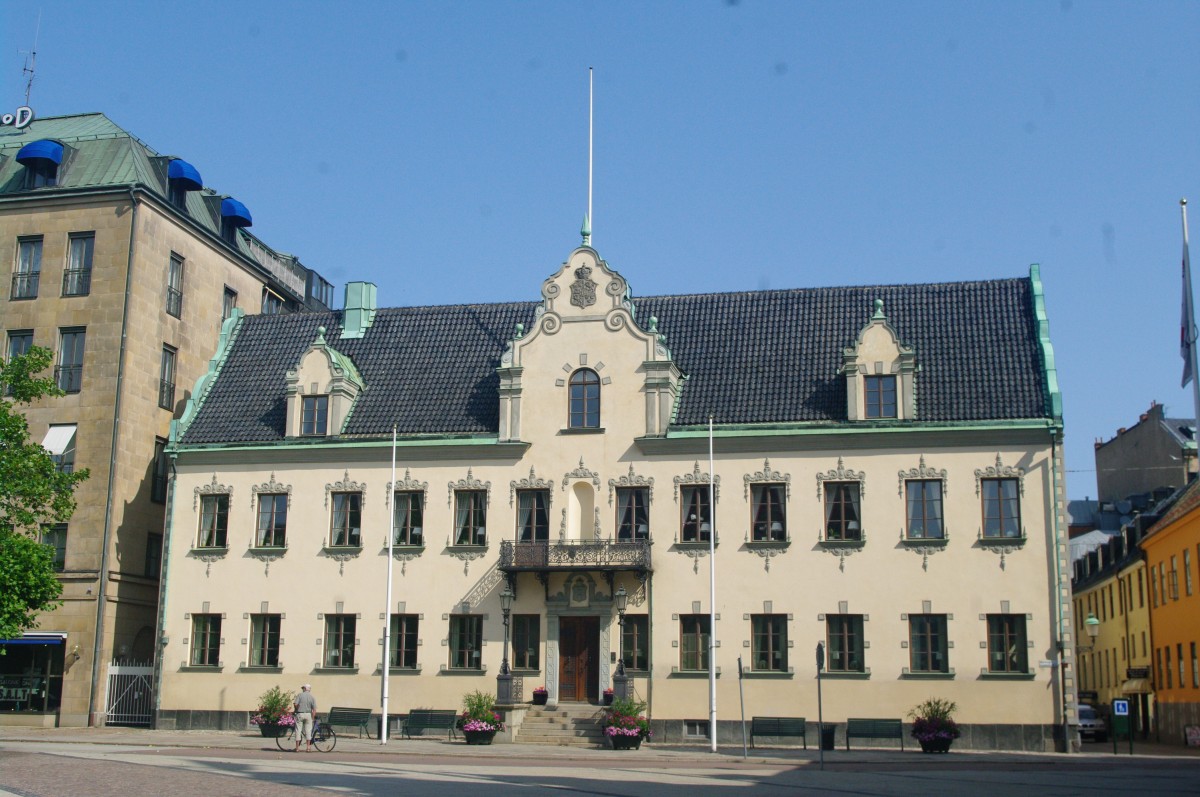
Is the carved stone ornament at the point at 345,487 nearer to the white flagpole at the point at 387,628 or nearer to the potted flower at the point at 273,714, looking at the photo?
the white flagpole at the point at 387,628

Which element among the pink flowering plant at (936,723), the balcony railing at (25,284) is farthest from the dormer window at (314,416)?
the pink flowering plant at (936,723)

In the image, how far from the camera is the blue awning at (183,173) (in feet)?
169

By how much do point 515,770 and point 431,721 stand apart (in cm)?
1247

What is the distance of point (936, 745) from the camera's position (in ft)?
121

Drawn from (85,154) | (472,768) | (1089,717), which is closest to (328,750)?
(472,768)

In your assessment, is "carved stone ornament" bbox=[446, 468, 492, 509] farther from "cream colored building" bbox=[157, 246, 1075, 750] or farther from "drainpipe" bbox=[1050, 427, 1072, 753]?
"drainpipe" bbox=[1050, 427, 1072, 753]

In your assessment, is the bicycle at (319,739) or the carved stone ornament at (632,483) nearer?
the bicycle at (319,739)

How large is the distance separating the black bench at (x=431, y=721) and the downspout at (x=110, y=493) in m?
11.8

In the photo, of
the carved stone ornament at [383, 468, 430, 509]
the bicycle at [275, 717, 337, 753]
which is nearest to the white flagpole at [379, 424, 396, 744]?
the carved stone ornament at [383, 468, 430, 509]

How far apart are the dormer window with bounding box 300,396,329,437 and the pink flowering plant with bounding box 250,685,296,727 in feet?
29.1

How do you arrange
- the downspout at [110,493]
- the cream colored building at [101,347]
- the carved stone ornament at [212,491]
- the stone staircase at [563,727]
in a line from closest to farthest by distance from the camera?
the stone staircase at [563,727] < the downspout at [110,493] < the carved stone ornament at [212,491] < the cream colored building at [101,347]

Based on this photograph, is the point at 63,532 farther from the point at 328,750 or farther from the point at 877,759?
the point at 877,759

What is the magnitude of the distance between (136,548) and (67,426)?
16.7 feet

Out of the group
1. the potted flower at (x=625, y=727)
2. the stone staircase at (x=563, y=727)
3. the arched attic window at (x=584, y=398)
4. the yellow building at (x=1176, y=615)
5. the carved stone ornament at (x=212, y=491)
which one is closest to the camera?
the potted flower at (x=625, y=727)
